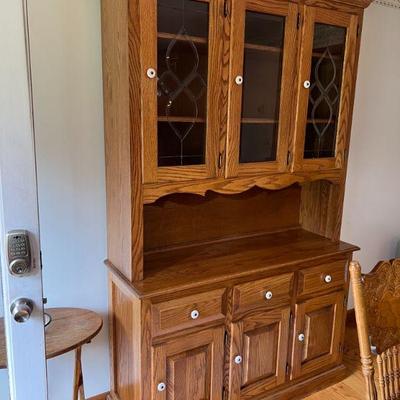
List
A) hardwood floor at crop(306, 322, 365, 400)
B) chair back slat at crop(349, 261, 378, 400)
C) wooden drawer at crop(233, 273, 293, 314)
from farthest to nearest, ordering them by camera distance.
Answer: hardwood floor at crop(306, 322, 365, 400) → wooden drawer at crop(233, 273, 293, 314) → chair back slat at crop(349, 261, 378, 400)

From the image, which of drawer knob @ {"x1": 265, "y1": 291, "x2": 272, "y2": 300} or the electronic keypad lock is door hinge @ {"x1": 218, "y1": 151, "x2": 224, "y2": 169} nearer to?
drawer knob @ {"x1": 265, "y1": 291, "x2": 272, "y2": 300}

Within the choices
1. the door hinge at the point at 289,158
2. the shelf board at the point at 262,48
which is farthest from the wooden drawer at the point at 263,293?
the shelf board at the point at 262,48

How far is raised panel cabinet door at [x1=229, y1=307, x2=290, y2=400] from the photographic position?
1.83 metres

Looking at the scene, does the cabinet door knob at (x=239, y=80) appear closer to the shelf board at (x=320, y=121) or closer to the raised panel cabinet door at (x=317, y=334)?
the shelf board at (x=320, y=121)

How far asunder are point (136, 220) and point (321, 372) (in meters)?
1.44

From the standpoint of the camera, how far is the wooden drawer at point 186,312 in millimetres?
1593

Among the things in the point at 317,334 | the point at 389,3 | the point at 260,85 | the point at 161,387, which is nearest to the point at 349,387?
the point at 317,334

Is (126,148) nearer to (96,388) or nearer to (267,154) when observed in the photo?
(267,154)

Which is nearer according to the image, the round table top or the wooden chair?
the wooden chair

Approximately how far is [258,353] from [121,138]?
123cm

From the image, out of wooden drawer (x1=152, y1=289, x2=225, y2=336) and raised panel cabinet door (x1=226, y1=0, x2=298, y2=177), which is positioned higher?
raised panel cabinet door (x1=226, y1=0, x2=298, y2=177)

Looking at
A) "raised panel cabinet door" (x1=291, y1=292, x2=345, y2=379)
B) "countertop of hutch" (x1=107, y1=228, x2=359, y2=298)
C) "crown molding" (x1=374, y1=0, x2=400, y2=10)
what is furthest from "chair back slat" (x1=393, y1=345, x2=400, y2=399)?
"crown molding" (x1=374, y1=0, x2=400, y2=10)

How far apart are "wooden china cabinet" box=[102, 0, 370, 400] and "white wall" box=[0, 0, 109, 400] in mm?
98

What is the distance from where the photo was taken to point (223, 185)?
1731 mm
